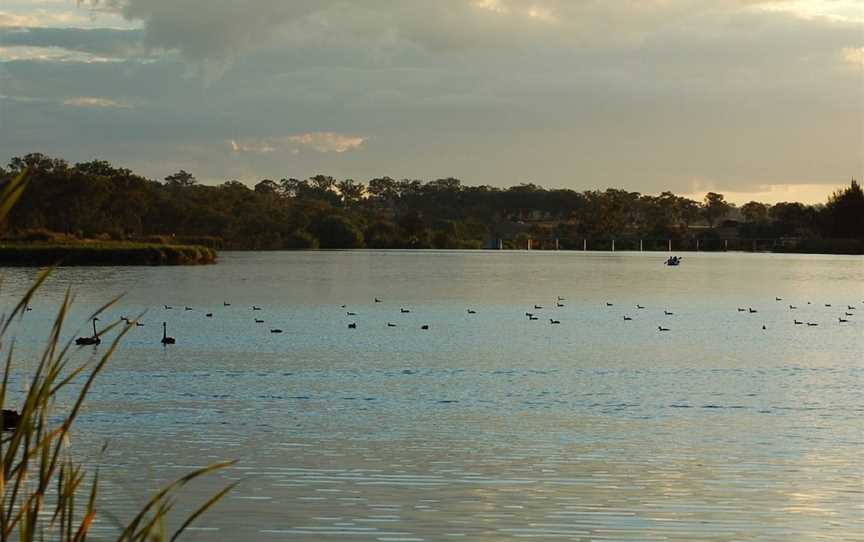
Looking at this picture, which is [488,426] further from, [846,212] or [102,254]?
[846,212]

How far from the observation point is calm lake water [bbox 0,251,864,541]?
43.5ft

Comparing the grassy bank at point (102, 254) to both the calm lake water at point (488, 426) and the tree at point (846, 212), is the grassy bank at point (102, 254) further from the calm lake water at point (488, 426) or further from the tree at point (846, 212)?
the tree at point (846, 212)

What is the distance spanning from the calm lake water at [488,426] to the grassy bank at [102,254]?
1836 inches

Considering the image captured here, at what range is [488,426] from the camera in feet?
64.3

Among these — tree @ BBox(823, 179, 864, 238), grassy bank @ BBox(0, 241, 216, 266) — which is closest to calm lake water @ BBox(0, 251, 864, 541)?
grassy bank @ BBox(0, 241, 216, 266)

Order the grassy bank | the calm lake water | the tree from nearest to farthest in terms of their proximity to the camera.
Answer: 1. the calm lake water
2. the grassy bank
3. the tree

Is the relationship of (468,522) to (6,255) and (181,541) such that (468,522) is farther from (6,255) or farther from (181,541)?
(6,255)

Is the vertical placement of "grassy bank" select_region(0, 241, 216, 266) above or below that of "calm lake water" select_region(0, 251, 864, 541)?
above

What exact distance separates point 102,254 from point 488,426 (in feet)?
273

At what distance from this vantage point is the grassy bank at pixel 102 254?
9194 cm

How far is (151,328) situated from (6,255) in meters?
54.0

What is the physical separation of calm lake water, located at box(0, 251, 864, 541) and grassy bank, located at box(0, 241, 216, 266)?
46634 millimetres

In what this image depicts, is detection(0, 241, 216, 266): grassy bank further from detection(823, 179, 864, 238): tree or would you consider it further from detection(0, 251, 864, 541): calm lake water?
detection(823, 179, 864, 238): tree

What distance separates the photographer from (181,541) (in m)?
12.1
